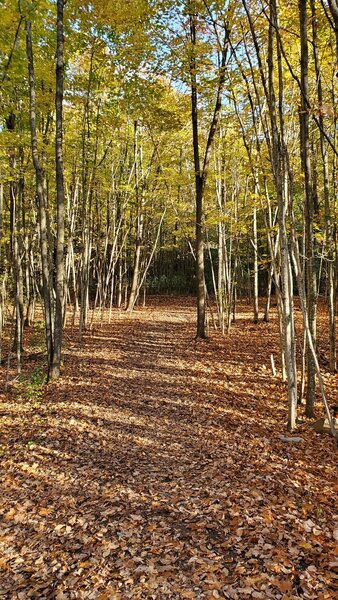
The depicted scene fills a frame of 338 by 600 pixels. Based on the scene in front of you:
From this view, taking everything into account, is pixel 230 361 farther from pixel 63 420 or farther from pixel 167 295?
pixel 167 295

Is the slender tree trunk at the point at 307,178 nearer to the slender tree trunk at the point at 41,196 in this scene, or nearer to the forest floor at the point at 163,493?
the forest floor at the point at 163,493

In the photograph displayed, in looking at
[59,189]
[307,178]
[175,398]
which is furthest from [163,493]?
[59,189]

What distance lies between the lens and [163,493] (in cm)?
485

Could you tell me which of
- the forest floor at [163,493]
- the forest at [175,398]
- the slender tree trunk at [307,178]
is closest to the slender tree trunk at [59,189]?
the forest at [175,398]

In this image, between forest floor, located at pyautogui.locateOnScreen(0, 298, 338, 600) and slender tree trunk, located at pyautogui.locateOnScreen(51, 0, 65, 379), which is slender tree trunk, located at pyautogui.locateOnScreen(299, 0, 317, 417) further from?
slender tree trunk, located at pyautogui.locateOnScreen(51, 0, 65, 379)

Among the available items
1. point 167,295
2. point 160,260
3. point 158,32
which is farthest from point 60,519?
point 160,260

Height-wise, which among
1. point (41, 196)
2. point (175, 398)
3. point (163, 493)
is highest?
point (41, 196)

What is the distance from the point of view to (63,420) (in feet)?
22.9

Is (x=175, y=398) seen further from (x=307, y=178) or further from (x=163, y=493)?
(x=307, y=178)

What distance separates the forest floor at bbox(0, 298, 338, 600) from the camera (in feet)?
11.5

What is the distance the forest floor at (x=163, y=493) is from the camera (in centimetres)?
350

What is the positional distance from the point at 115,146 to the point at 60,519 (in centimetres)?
1847

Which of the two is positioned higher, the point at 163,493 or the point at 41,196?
the point at 41,196

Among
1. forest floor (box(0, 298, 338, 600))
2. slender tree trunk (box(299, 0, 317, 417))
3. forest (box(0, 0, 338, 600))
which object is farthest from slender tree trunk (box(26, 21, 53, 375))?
slender tree trunk (box(299, 0, 317, 417))
